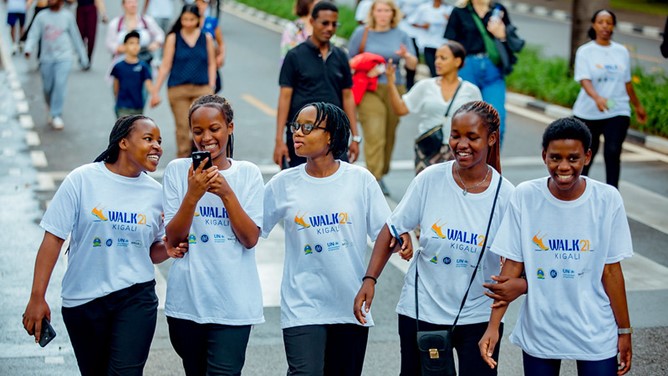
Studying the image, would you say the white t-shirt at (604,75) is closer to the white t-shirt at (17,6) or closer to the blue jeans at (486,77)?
the blue jeans at (486,77)

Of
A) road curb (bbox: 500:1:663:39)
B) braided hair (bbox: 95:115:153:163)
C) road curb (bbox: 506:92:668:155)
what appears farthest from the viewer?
road curb (bbox: 500:1:663:39)

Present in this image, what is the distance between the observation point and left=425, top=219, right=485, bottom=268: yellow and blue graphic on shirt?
18.2 ft

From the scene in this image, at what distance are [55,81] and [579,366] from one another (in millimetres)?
12160

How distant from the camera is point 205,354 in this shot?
5703 millimetres

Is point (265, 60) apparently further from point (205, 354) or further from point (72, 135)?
point (205, 354)

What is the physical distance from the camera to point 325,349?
585 cm

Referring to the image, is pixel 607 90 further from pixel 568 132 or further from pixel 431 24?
pixel 568 132

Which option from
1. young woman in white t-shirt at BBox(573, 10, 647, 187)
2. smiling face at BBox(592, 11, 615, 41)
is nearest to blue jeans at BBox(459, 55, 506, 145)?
Answer: young woman in white t-shirt at BBox(573, 10, 647, 187)

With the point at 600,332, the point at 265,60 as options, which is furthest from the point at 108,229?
the point at 265,60

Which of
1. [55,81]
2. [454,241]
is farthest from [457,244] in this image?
[55,81]

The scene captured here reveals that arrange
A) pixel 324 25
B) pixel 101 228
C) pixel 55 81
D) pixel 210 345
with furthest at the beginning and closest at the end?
pixel 55 81 < pixel 324 25 < pixel 101 228 < pixel 210 345

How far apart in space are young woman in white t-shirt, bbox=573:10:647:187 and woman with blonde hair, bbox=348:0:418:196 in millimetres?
1651

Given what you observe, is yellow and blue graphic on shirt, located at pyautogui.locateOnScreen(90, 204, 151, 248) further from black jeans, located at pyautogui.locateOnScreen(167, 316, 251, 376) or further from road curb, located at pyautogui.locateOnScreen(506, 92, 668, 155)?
road curb, located at pyautogui.locateOnScreen(506, 92, 668, 155)

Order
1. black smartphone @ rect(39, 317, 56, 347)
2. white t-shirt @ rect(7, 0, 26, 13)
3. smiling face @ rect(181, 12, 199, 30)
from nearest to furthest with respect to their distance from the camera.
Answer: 1. black smartphone @ rect(39, 317, 56, 347)
2. smiling face @ rect(181, 12, 199, 30)
3. white t-shirt @ rect(7, 0, 26, 13)
